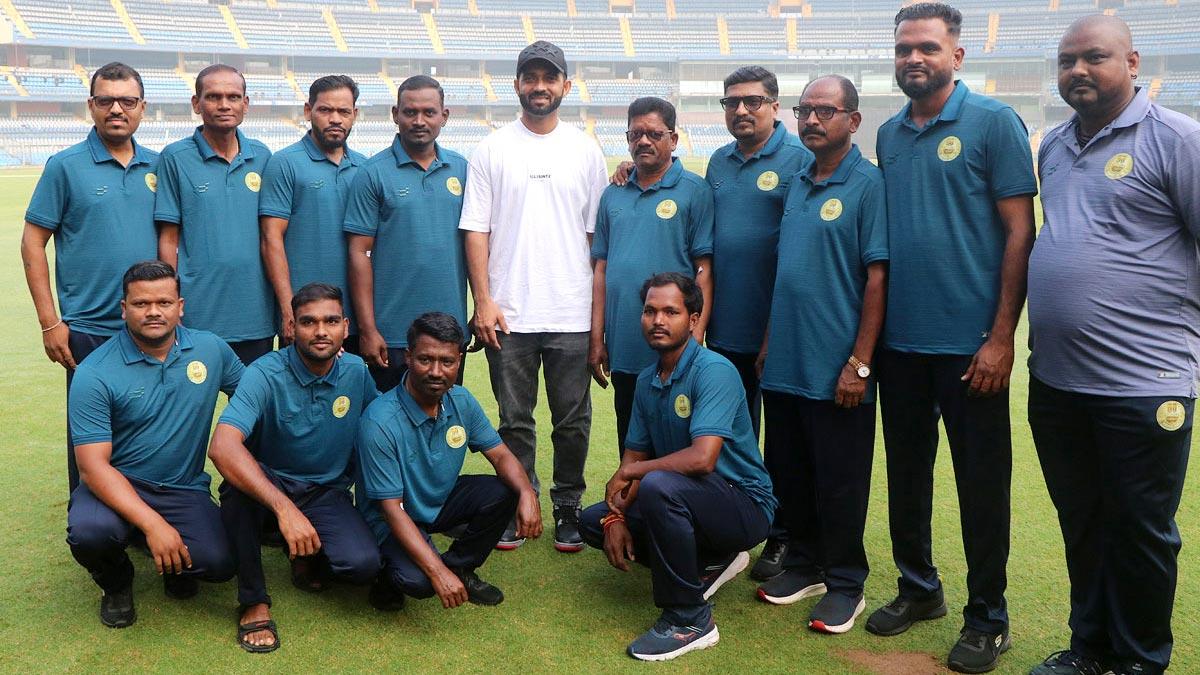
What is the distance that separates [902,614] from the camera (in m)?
3.71

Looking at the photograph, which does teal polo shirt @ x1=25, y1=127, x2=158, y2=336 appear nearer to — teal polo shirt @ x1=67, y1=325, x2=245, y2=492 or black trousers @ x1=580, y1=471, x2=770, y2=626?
teal polo shirt @ x1=67, y1=325, x2=245, y2=492

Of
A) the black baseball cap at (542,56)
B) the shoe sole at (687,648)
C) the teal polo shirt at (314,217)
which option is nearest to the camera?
the shoe sole at (687,648)

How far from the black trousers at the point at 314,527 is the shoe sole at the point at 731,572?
52.1 inches

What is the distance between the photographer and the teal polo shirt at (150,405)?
3.74 meters

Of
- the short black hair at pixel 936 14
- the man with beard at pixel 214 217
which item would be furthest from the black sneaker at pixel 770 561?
the man with beard at pixel 214 217

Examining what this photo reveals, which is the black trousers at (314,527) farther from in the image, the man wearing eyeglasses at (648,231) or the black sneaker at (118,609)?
the man wearing eyeglasses at (648,231)

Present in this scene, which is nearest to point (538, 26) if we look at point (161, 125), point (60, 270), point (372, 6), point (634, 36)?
point (634, 36)

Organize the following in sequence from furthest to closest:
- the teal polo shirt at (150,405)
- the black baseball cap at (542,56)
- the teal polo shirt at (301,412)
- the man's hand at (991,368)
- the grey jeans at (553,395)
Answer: the grey jeans at (553,395)
the black baseball cap at (542,56)
the teal polo shirt at (301,412)
the teal polo shirt at (150,405)
the man's hand at (991,368)

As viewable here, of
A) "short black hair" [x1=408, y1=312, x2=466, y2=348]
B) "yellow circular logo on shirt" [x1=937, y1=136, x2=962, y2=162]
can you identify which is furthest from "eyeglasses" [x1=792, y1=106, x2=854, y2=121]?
"short black hair" [x1=408, y1=312, x2=466, y2=348]

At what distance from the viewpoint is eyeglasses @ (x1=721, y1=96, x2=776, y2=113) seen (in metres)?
4.06

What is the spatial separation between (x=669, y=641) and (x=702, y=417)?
816 mm

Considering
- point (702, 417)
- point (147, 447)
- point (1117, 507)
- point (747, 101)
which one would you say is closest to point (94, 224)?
point (147, 447)

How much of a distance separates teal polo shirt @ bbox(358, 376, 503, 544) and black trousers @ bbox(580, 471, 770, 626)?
73 centimetres

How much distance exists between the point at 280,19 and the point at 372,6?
5.26 meters
